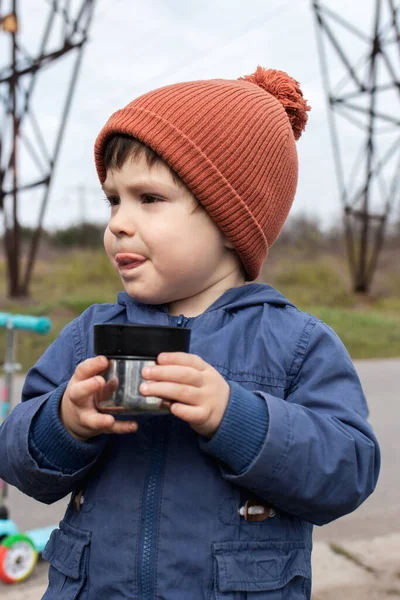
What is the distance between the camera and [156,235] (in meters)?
1.30

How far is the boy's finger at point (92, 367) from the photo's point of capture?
41.8 inches

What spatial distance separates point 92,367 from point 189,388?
0.15 metres

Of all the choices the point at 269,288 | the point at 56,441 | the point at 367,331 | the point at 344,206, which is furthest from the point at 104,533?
the point at 344,206

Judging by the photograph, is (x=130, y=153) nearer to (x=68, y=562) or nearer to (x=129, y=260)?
(x=129, y=260)

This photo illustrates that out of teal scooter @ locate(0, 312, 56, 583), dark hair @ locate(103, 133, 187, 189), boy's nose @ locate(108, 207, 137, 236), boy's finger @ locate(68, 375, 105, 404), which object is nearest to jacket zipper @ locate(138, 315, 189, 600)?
boy's finger @ locate(68, 375, 105, 404)

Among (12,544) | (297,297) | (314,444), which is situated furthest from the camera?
(297,297)

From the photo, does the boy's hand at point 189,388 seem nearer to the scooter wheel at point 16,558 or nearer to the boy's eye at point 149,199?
the boy's eye at point 149,199

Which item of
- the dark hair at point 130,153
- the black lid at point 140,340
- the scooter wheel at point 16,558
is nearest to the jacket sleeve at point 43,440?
the black lid at point 140,340

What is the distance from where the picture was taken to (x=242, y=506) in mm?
1228

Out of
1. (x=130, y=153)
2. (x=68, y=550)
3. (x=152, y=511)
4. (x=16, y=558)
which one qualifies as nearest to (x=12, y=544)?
(x=16, y=558)

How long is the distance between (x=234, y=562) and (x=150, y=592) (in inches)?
6.0

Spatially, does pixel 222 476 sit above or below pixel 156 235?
below

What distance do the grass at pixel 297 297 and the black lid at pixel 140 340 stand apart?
5501 millimetres

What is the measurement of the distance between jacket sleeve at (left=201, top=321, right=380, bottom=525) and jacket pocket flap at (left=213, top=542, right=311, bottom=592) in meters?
0.08
